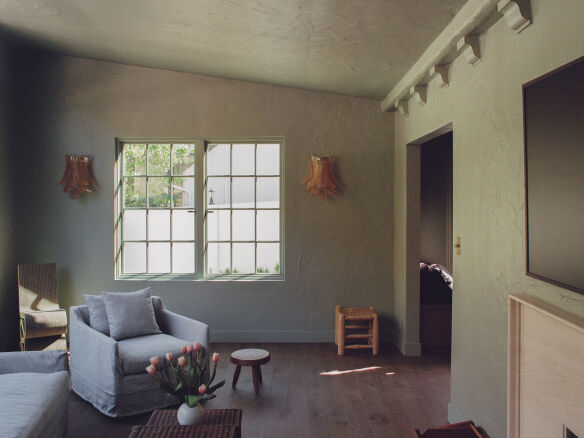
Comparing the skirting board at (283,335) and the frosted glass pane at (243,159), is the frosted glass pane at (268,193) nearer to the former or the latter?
the frosted glass pane at (243,159)

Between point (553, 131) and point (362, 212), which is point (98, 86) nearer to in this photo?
point (362, 212)

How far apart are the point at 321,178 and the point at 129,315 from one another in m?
2.49

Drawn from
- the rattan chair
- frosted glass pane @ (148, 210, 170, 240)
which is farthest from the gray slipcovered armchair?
frosted glass pane @ (148, 210, 170, 240)

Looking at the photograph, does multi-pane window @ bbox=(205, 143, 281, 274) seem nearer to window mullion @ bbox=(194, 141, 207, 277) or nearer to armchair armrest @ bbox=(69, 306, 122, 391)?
window mullion @ bbox=(194, 141, 207, 277)

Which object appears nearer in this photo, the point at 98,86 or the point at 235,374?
the point at 235,374

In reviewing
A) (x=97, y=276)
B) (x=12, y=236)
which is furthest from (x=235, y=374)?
(x=12, y=236)

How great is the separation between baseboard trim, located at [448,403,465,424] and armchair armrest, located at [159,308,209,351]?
1.93m

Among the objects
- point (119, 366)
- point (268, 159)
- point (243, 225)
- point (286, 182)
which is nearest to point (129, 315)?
point (119, 366)

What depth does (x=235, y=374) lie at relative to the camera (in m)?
4.02

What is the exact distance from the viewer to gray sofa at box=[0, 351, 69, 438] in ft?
7.98

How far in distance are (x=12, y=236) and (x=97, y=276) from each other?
1000 millimetres

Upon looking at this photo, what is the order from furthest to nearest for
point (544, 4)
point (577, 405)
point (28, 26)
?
point (28, 26) → point (544, 4) → point (577, 405)

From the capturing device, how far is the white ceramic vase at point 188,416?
2.59 metres

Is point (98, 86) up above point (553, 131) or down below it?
above
